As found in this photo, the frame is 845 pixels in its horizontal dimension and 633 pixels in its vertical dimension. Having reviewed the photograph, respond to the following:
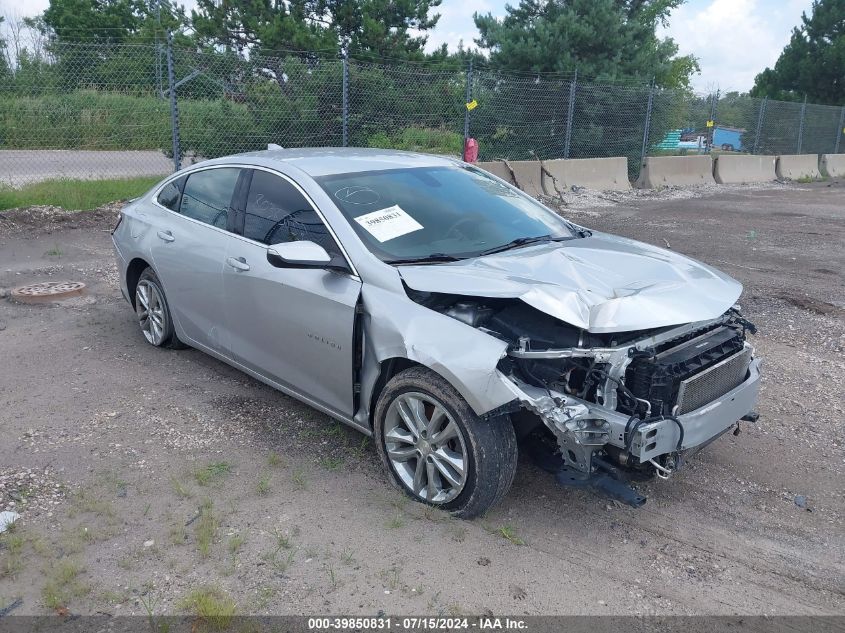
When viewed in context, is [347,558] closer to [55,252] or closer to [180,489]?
[180,489]

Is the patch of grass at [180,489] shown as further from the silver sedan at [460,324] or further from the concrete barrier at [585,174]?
the concrete barrier at [585,174]

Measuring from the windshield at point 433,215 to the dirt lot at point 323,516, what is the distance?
1.25 metres

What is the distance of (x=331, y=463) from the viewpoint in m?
4.23

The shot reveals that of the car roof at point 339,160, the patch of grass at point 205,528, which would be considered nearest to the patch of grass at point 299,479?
the patch of grass at point 205,528

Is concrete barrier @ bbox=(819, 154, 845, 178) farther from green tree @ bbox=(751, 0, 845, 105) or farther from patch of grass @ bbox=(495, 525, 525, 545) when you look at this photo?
patch of grass @ bbox=(495, 525, 525, 545)

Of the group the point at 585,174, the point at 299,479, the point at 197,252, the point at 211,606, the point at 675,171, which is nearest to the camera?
the point at 211,606

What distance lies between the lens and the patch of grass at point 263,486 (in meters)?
3.91

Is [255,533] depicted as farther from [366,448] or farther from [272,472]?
[366,448]

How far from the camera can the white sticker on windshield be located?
164 inches

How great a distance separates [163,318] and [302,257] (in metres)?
2.25

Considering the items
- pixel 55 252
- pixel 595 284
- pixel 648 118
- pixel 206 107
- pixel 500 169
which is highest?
pixel 648 118

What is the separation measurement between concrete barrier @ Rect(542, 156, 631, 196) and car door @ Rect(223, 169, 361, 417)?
11.2 meters

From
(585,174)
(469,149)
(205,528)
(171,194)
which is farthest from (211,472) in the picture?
(585,174)

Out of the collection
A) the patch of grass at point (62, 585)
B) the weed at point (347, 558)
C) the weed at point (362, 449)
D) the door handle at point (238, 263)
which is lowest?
the patch of grass at point (62, 585)
